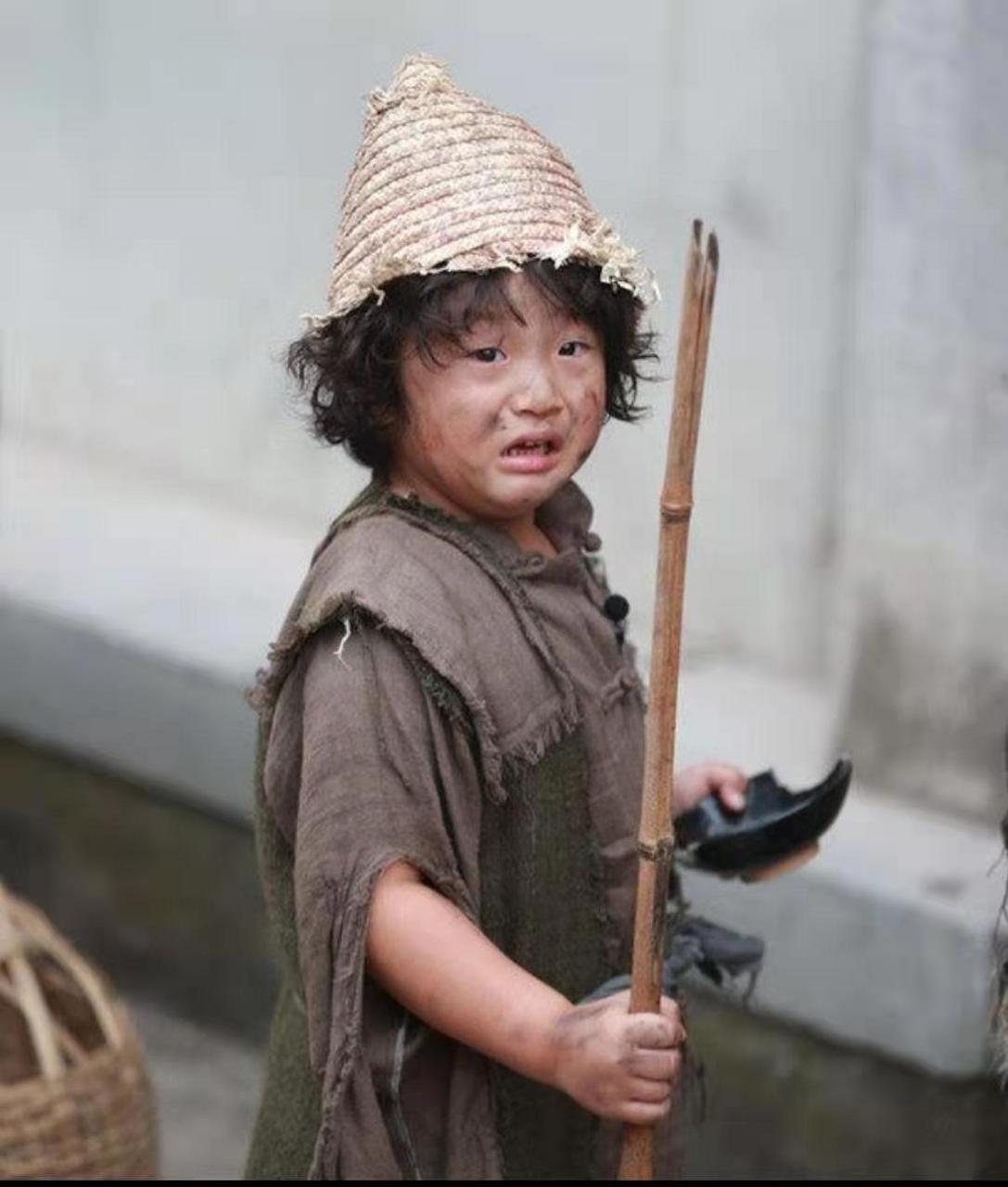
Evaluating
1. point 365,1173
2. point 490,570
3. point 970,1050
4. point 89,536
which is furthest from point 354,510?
point 89,536

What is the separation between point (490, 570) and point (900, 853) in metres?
1.36

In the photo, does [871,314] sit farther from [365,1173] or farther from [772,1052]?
[365,1173]

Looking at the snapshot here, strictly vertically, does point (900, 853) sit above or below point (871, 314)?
below

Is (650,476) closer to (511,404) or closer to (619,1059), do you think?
(511,404)

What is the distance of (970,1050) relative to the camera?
12.3 ft

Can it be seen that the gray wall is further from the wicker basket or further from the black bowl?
the black bowl

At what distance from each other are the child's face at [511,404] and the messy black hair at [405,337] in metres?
0.01

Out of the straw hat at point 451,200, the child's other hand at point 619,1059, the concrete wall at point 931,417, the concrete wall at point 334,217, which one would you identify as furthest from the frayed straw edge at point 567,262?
the concrete wall at point 334,217

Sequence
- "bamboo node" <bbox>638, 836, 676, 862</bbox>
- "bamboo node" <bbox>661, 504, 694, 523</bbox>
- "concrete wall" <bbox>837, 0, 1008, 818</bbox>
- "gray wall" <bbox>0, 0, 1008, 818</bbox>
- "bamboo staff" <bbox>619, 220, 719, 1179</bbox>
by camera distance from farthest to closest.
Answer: "gray wall" <bbox>0, 0, 1008, 818</bbox>
"concrete wall" <bbox>837, 0, 1008, 818</bbox>
"bamboo node" <bbox>638, 836, 676, 862</bbox>
"bamboo node" <bbox>661, 504, 694, 523</bbox>
"bamboo staff" <bbox>619, 220, 719, 1179</bbox>

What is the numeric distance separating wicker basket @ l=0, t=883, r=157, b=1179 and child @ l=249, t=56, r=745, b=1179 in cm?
113

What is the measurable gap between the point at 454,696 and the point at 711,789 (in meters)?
0.49

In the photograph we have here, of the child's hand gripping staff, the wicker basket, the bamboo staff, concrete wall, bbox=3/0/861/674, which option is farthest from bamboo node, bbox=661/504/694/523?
the wicker basket

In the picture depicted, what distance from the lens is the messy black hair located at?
2500 millimetres

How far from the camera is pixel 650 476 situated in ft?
13.3
